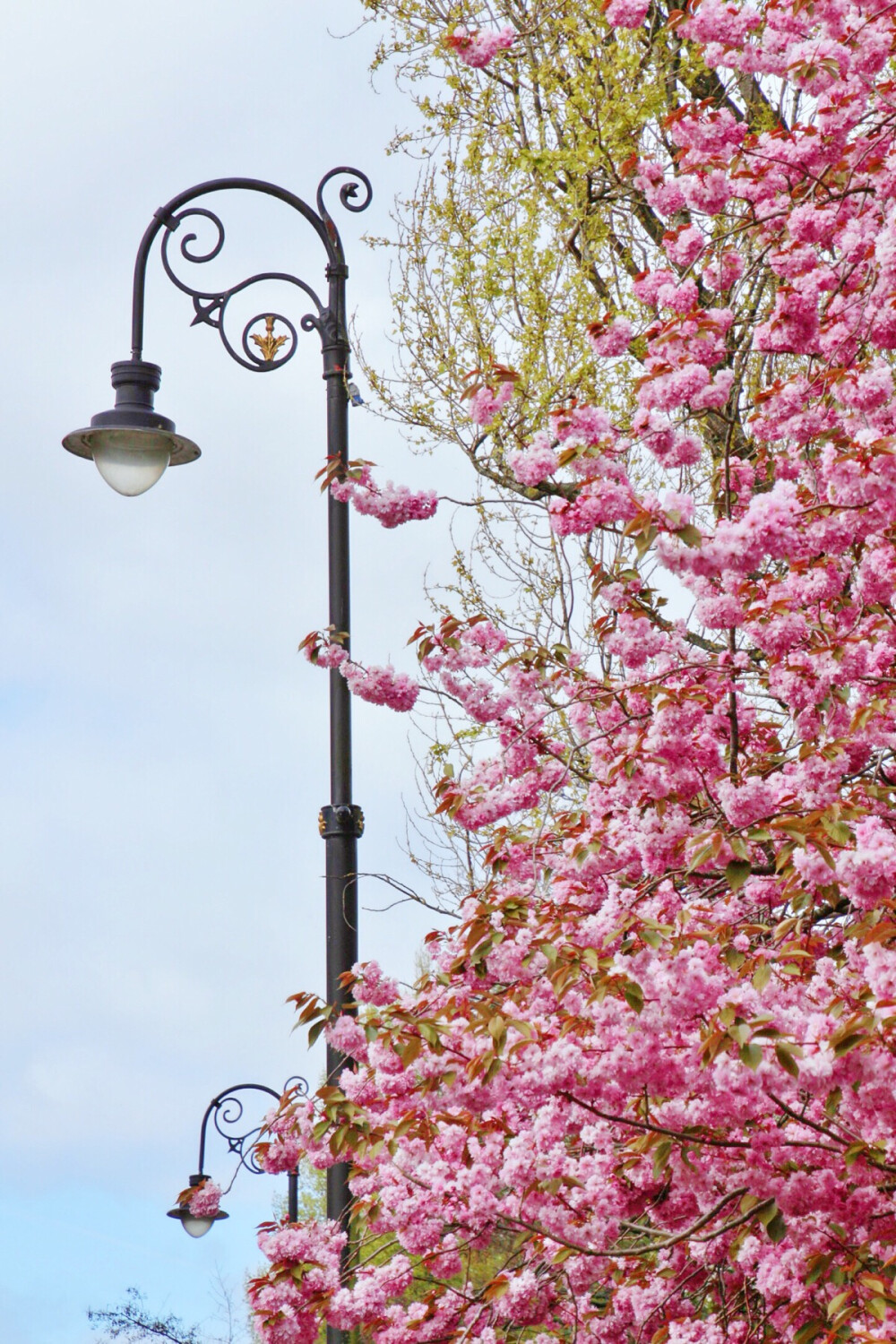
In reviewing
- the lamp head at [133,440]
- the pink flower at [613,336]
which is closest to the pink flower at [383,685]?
the lamp head at [133,440]

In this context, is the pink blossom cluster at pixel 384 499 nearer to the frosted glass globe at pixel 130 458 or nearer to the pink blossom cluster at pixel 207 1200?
the frosted glass globe at pixel 130 458

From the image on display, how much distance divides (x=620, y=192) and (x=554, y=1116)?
19.2 ft

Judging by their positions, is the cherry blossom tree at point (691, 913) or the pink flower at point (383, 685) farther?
the pink flower at point (383, 685)

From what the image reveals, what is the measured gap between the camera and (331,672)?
5.12 meters

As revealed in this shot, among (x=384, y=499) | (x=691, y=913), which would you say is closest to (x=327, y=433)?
(x=384, y=499)

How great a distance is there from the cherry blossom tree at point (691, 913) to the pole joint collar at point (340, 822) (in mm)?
483

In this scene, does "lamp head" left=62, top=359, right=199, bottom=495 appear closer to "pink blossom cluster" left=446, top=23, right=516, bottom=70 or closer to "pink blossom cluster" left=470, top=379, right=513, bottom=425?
"pink blossom cluster" left=470, top=379, right=513, bottom=425

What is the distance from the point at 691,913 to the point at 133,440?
2.83m

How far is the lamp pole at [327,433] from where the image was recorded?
4.73 metres

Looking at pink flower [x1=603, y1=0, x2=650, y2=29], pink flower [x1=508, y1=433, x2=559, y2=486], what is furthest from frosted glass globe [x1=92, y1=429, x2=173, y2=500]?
pink flower [x1=603, y1=0, x2=650, y2=29]

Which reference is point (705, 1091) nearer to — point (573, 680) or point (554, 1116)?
point (554, 1116)

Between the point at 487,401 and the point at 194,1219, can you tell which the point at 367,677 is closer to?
the point at 487,401

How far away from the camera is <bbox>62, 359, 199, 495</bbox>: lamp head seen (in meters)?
5.45

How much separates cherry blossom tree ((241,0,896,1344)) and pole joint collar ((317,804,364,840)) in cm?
48
